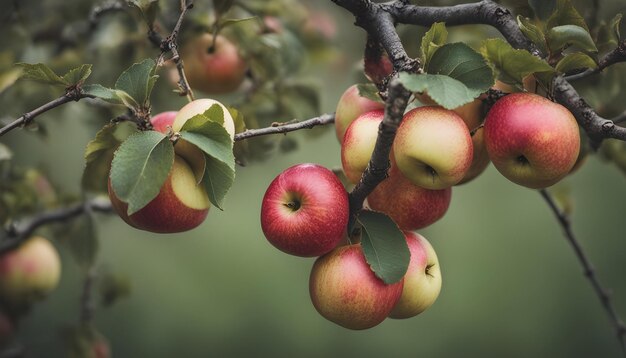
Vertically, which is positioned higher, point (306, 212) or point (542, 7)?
point (542, 7)

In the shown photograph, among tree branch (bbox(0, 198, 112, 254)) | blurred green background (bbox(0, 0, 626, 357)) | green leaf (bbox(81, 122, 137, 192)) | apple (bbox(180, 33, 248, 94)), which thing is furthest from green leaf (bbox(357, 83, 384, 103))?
blurred green background (bbox(0, 0, 626, 357))

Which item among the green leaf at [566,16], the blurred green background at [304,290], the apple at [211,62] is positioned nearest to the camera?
the green leaf at [566,16]

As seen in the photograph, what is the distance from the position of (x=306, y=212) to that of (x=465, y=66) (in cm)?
21

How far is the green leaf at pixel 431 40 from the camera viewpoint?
2.00ft

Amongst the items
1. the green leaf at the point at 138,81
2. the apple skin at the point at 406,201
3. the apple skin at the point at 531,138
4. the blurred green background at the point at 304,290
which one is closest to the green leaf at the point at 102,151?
the green leaf at the point at 138,81

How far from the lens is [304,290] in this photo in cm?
230

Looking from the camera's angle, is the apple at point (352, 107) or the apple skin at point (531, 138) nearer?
the apple skin at point (531, 138)

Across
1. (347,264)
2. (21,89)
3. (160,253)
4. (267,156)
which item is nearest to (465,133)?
(347,264)

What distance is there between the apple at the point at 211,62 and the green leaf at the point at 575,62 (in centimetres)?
54

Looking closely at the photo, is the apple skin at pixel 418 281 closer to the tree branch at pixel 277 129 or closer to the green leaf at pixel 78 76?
the tree branch at pixel 277 129

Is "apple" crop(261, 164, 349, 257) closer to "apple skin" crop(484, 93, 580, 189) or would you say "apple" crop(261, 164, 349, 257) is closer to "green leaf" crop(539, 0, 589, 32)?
"apple skin" crop(484, 93, 580, 189)

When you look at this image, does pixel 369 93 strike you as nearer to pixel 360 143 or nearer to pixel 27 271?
pixel 360 143

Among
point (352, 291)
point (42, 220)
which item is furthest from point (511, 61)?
point (42, 220)

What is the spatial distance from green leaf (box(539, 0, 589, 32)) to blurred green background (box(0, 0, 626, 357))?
143cm
